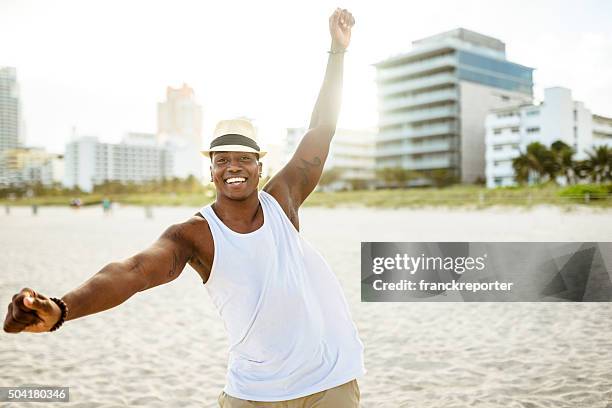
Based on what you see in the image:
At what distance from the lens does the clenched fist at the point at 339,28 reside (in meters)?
2.29

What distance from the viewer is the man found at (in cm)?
166

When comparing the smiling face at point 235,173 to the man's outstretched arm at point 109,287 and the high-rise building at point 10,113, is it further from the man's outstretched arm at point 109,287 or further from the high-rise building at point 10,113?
the high-rise building at point 10,113

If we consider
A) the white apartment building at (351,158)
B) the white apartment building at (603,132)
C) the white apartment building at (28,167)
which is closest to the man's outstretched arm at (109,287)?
the white apartment building at (603,132)

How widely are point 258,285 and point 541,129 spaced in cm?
1969

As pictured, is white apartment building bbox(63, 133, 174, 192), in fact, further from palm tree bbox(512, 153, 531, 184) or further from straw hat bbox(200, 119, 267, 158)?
palm tree bbox(512, 153, 531, 184)

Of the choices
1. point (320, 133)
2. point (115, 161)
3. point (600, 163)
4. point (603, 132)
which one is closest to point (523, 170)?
point (600, 163)

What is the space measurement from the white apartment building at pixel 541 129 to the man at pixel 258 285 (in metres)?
6.87

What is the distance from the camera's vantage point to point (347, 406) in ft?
5.66

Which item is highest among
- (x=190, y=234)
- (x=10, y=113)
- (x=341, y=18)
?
(x=10, y=113)

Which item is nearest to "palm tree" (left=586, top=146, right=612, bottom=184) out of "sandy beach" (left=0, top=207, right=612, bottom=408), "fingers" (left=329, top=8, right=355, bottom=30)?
"sandy beach" (left=0, top=207, right=612, bottom=408)

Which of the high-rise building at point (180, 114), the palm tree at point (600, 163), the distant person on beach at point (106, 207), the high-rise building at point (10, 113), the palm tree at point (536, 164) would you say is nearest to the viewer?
the high-rise building at point (10, 113)

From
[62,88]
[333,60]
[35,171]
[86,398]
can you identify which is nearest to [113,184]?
[35,171]

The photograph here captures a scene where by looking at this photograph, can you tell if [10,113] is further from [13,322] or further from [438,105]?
[438,105]

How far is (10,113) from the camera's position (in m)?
8.40
